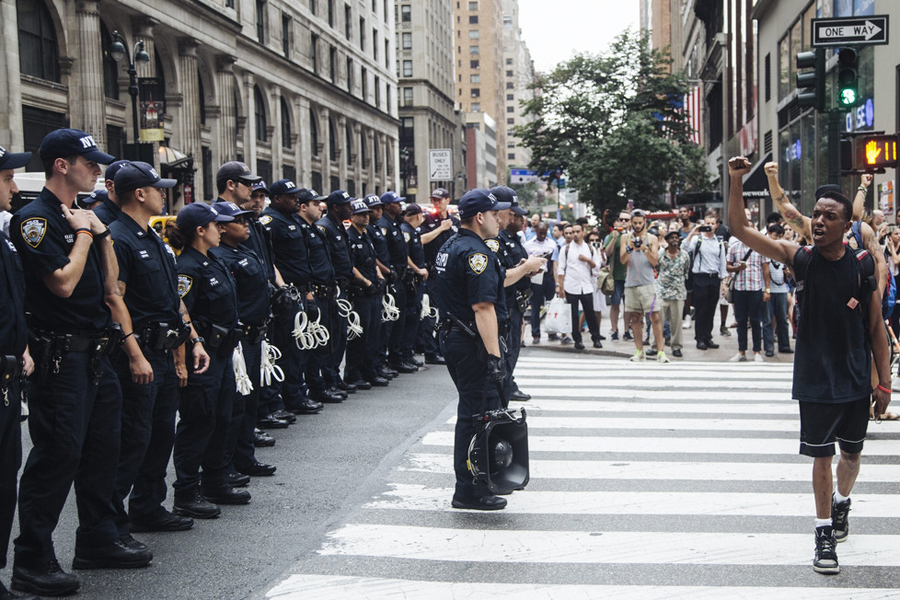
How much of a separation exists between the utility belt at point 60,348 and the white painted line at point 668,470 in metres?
3.26

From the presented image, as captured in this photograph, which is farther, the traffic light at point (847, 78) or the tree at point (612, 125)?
the tree at point (612, 125)

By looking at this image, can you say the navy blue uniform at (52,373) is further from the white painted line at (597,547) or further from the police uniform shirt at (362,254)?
the police uniform shirt at (362,254)

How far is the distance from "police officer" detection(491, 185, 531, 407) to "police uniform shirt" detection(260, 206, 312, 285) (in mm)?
2100

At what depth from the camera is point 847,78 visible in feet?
40.4

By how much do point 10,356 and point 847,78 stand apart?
36.7 feet

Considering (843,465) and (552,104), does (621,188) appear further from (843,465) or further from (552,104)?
(843,465)

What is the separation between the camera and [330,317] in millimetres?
10562

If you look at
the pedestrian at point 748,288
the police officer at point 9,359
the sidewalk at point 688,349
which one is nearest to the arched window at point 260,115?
the sidewalk at point 688,349

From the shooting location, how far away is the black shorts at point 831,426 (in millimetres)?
5289

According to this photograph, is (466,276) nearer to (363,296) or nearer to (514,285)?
(514,285)

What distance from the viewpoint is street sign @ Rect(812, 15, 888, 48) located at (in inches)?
477

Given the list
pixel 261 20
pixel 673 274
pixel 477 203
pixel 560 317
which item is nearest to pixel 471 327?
pixel 477 203

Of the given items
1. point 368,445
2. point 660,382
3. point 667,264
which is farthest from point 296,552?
point 667,264

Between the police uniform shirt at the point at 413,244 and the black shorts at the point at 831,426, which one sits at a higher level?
the police uniform shirt at the point at 413,244
